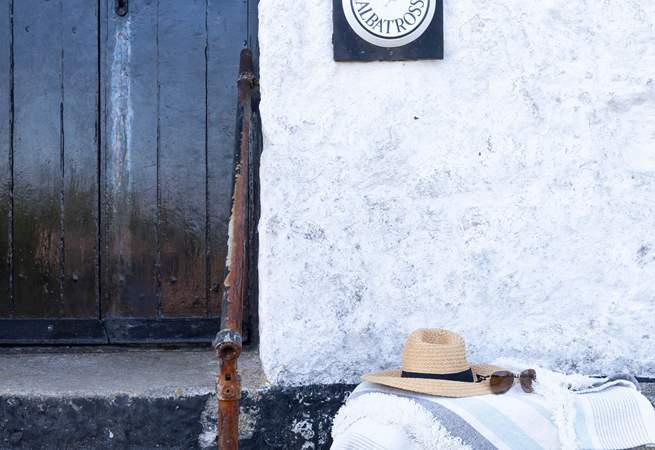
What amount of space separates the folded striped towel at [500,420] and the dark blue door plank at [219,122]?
1.12 meters

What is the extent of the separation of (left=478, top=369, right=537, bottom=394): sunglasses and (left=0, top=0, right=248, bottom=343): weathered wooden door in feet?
4.37

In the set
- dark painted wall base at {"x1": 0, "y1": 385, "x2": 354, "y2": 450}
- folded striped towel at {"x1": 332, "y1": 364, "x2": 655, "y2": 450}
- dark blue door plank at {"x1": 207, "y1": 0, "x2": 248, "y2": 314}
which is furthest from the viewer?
dark blue door plank at {"x1": 207, "y1": 0, "x2": 248, "y2": 314}

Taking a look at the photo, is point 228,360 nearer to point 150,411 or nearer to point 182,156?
point 150,411

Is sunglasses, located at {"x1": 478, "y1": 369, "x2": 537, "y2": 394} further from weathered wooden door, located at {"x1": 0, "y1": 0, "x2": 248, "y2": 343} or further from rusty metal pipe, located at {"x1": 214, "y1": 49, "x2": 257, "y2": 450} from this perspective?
weathered wooden door, located at {"x1": 0, "y1": 0, "x2": 248, "y2": 343}

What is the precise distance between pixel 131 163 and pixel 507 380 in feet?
5.64

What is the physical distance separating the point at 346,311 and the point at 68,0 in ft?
5.49

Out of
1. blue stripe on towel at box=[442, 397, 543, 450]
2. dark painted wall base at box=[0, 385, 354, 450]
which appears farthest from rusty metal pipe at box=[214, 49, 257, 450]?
blue stripe on towel at box=[442, 397, 543, 450]

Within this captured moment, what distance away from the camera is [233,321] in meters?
1.95

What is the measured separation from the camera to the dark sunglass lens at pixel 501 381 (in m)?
2.13

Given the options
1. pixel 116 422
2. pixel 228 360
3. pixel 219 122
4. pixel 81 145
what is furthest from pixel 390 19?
pixel 116 422

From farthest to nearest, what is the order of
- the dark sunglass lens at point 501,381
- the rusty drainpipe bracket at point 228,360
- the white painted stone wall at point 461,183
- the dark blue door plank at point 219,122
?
the dark blue door plank at point 219,122, the white painted stone wall at point 461,183, the dark sunglass lens at point 501,381, the rusty drainpipe bracket at point 228,360

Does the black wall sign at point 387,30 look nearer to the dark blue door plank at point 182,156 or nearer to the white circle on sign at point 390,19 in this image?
the white circle on sign at point 390,19

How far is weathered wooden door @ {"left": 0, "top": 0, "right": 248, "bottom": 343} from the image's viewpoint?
10.3 ft

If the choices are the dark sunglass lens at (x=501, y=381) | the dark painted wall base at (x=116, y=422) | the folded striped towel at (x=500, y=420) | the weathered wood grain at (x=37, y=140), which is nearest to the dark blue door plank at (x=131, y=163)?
the weathered wood grain at (x=37, y=140)
